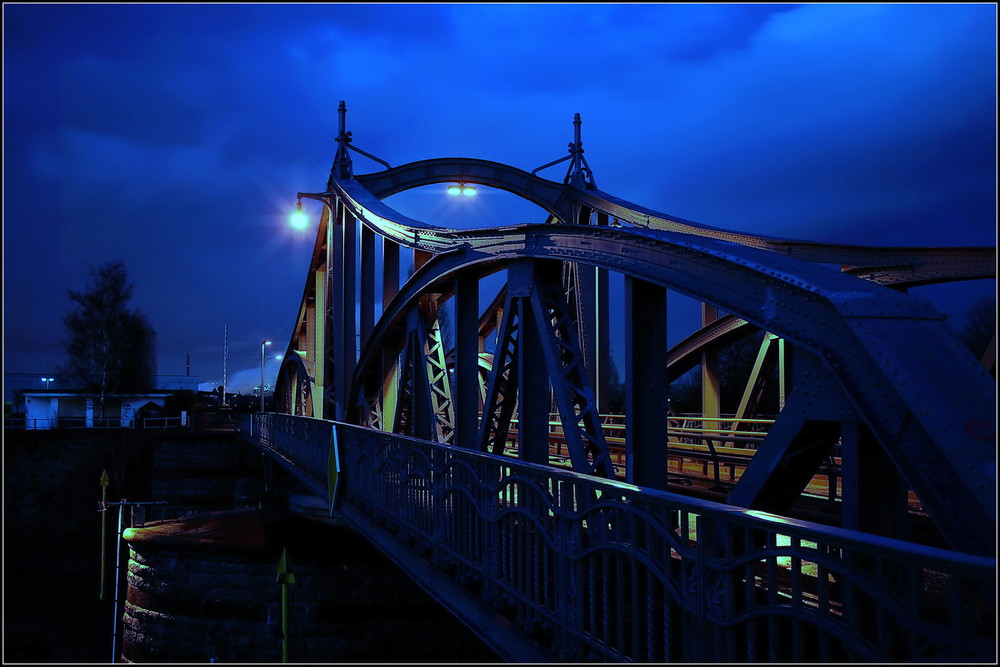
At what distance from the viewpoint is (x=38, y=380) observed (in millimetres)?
50375

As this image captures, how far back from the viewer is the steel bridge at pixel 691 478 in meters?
2.69

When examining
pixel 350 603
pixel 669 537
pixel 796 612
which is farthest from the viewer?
pixel 350 603

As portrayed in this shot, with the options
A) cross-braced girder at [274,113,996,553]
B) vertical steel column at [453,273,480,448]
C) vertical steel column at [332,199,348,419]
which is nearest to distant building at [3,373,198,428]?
vertical steel column at [332,199,348,419]

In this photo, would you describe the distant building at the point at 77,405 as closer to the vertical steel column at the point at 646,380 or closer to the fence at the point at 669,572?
the fence at the point at 669,572

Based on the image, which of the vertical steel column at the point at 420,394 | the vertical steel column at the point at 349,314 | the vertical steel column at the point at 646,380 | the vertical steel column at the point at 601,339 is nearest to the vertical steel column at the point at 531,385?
the vertical steel column at the point at 646,380

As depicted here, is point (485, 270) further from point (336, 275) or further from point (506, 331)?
point (336, 275)

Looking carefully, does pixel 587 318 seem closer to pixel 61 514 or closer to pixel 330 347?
pixel 330 347

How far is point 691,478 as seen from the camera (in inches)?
404

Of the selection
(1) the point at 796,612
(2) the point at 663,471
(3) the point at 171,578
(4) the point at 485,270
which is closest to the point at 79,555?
(3) the point at 171,578

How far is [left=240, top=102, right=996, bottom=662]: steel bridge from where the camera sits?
8.82 feet

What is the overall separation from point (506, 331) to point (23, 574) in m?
27.5

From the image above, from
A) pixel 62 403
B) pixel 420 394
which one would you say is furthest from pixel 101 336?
pixel 420 394

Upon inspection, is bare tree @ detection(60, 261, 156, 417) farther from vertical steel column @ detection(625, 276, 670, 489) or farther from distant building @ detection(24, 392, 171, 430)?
vertical steel column @ detection(625, 276, 670, 489)

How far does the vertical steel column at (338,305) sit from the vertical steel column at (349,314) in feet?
0.15
